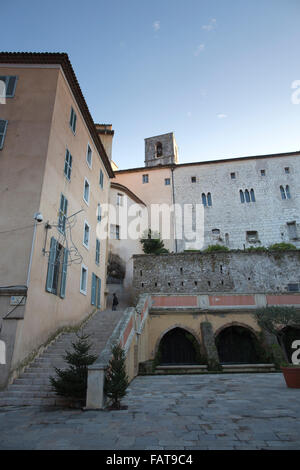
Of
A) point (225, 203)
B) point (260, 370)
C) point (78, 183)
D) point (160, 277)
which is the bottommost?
point (260, 370)

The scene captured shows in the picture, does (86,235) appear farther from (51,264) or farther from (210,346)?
(210,346)

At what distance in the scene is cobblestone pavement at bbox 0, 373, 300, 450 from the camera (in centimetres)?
379

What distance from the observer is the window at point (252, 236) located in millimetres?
30234

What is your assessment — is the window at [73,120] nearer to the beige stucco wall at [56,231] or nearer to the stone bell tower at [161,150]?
the beige stucco wall at [56,231]

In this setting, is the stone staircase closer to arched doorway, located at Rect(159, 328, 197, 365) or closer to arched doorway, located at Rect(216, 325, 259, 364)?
arched doorway, located at Rect(159, 328, 197, 365)

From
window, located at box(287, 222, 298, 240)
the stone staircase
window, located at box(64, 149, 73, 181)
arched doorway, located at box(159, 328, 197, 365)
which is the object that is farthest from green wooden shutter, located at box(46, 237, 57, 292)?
window, located at box(287, 222, 298, 240)

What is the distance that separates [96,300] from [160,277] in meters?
7.77

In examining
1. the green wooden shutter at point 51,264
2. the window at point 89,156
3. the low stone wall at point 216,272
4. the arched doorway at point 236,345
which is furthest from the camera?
the low stone wall at point 216,272

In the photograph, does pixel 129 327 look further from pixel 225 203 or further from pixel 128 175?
pixel 128 175

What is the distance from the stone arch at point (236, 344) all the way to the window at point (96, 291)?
23.1 ft

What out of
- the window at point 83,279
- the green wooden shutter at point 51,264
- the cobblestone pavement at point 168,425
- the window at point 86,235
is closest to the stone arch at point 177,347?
the window at point 83,279

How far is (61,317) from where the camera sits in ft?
37.3

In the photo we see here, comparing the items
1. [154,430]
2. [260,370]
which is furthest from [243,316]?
[154,430]

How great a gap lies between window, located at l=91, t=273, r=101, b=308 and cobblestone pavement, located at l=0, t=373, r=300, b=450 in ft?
28.7
